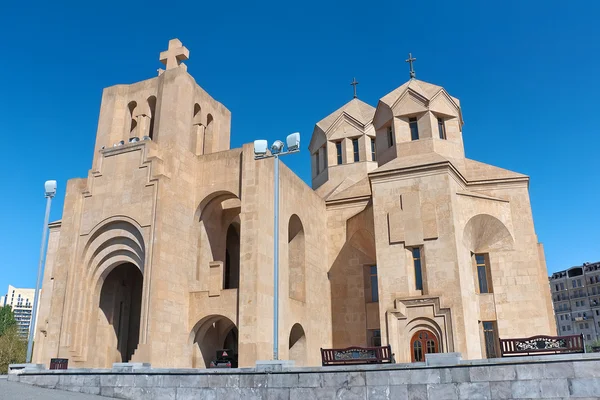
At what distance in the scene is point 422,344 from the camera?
21078 millimetres

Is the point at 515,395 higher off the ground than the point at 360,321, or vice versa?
the point at 360,321

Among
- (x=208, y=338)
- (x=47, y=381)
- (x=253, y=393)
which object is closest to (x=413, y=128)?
(x=208, y=338)

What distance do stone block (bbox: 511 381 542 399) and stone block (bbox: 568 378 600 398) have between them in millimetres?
606

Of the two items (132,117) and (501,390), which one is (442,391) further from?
(132,117)

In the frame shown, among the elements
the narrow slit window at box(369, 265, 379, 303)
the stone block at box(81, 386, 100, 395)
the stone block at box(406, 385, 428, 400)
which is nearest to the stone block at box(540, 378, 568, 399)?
the stone block at box(406, 385, 428, 400)

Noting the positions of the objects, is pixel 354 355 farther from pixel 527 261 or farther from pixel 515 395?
pixel 527 261

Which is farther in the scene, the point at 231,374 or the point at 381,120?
the point at 381,120

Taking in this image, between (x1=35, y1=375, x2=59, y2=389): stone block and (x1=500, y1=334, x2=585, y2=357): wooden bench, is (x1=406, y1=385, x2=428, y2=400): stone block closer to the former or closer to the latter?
(x1=500, y1=334, x2=585, y2=357): wooden bench

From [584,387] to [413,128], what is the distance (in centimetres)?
1829

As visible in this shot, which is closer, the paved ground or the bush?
the paved ground

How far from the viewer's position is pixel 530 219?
966 inches

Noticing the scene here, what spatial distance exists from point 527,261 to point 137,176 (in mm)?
17449

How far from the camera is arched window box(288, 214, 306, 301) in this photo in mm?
23781

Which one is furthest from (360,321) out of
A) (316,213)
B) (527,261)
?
(527,261)
